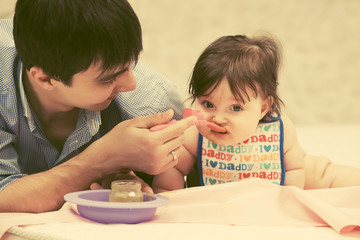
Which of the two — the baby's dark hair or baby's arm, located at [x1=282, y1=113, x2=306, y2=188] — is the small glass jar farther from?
baby's arm, located at [x1=282, y1=113, x2=306, y2=188]

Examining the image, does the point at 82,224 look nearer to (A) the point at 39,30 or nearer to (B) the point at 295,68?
(A) the point at 39,30

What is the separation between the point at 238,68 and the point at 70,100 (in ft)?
1.39

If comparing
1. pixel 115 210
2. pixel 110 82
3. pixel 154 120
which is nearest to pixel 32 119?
pixel 110 82

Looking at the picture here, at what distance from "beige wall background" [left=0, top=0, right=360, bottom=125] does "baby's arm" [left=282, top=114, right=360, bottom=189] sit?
1.06m

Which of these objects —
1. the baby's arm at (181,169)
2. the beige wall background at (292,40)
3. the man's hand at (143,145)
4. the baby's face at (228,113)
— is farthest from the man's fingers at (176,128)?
the beige wall background at (292,40)

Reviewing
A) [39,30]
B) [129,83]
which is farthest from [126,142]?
[39,30]

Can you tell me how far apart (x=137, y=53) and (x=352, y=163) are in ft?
2.90

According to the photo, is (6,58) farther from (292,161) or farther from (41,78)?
(292,161)

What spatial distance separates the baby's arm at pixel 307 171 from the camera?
1.31m

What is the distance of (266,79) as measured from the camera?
1.19 metres

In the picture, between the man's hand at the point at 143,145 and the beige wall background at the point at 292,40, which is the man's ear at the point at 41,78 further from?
the beige wall background at the point at 292,40

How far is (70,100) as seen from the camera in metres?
1.18

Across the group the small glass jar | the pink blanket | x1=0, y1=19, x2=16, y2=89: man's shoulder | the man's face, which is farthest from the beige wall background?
the small glass jar

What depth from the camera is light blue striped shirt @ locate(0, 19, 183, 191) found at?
46.8 inches
